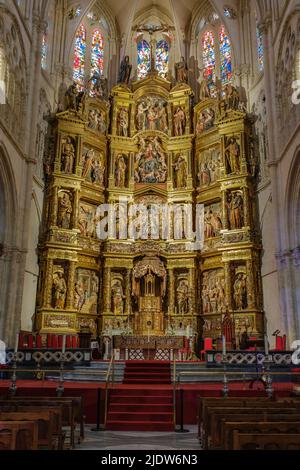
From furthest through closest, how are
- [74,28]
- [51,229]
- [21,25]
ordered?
[74,28] → [51,229] → [21,25]

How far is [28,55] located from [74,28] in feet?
24.7

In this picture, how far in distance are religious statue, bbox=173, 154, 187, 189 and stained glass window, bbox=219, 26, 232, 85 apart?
5736 mm

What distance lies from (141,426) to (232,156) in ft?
58.7

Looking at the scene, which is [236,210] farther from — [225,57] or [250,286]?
[225,57]

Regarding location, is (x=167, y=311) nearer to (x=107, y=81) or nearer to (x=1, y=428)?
(x=107, y=81)

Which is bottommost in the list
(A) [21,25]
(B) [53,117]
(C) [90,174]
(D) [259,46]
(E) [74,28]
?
(C) [90,174]

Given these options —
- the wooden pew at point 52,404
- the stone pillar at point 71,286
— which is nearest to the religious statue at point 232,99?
the stone pillar at point 71,286

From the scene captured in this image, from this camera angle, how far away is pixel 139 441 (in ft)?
26.3

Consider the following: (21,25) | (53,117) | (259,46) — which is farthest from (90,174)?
(259,46)

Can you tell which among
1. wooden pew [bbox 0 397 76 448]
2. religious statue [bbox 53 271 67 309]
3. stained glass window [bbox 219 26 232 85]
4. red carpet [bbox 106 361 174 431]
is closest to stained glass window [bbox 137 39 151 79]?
stained glass window [bbox 219 26 232 85]

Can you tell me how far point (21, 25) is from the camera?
20859 millimetres

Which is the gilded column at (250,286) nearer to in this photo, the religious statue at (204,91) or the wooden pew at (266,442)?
the religious statue at (204,91)

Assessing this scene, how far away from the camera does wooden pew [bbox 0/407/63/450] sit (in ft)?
17.2

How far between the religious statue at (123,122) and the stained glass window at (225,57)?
646 cm
